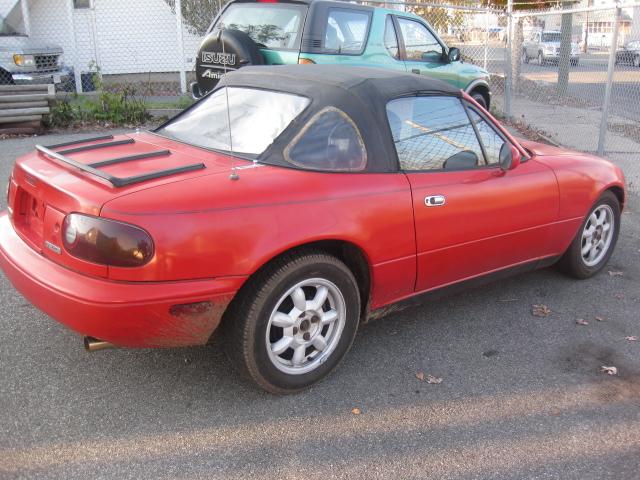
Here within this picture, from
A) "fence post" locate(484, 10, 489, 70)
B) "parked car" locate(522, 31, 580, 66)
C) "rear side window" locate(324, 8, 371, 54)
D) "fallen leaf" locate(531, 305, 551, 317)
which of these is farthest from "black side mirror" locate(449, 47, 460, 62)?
"fallen leaf" locate(531, 305, 551, 317)

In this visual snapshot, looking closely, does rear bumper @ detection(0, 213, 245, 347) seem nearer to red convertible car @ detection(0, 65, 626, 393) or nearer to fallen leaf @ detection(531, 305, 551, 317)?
red convertible car @ detection(0, 65, 626, 393)

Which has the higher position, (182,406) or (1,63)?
(1,63)

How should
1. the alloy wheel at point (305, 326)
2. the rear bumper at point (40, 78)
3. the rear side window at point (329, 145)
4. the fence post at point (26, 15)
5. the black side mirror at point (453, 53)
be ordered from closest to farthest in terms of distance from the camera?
the alloy wheel at point (305, 326), the rear side window at point (329, 145), the black side mirror at point (453, 53), the rear bumper at point (40, 78), the fence post at point (26, 15)

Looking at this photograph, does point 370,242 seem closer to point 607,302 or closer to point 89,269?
point 89,269

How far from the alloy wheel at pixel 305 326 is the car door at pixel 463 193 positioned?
592 mm

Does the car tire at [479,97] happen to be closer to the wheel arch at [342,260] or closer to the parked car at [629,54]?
the parked car at [629,54]

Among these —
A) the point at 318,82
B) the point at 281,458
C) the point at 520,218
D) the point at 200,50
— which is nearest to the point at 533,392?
the point at 520,218

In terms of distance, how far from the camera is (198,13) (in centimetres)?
1500

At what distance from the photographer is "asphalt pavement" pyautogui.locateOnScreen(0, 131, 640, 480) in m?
2.70

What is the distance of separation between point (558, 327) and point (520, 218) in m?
0.75

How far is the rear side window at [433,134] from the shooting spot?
354 cm

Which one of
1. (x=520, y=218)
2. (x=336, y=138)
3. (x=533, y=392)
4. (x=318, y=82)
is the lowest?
(x=533, y=392)

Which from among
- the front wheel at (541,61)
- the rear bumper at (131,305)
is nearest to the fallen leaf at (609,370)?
the rear bumper at (131,305)

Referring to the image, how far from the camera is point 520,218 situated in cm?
397
